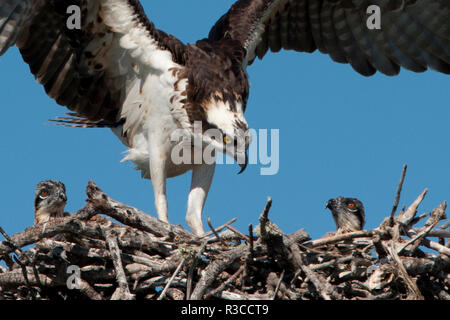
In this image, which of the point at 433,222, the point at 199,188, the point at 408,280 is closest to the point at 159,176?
the point at 199,188

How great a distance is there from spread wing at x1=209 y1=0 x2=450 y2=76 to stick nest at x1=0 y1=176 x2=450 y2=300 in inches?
134

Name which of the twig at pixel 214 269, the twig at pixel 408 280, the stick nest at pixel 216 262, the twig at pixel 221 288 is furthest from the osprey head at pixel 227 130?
the twig at pixel 408 280

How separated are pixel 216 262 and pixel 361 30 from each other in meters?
4.59

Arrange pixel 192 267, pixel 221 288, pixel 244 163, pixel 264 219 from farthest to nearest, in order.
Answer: pixel 244 163 < pixel 192 267 < pixel 221 288 < pixel 264 219

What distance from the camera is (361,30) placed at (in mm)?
10344

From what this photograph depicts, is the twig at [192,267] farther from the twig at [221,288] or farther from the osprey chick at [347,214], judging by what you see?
the osprey chick at [347,214]

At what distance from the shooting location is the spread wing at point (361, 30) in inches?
397

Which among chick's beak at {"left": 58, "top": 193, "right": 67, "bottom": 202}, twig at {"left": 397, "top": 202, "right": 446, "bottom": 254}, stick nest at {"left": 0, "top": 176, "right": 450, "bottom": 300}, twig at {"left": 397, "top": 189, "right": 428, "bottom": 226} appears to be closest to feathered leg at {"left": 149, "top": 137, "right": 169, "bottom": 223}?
chick's beak at {"left": 58, "top": 193, "right": 67, "bottom": 202}

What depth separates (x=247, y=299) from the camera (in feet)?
21.7

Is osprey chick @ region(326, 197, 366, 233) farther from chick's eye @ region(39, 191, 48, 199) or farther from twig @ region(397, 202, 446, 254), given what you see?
chick's eye @ region(39, 191, 48, 199)

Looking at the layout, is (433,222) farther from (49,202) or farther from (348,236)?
(49,202)

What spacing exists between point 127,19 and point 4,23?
1147 mm

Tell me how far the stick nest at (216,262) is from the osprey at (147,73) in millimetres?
1387

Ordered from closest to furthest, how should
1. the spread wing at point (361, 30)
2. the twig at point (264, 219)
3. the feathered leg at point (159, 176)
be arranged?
the twig at point (264, 219) < the feathered leg at point (159, 176) < the spread wing at point (361, 30)
